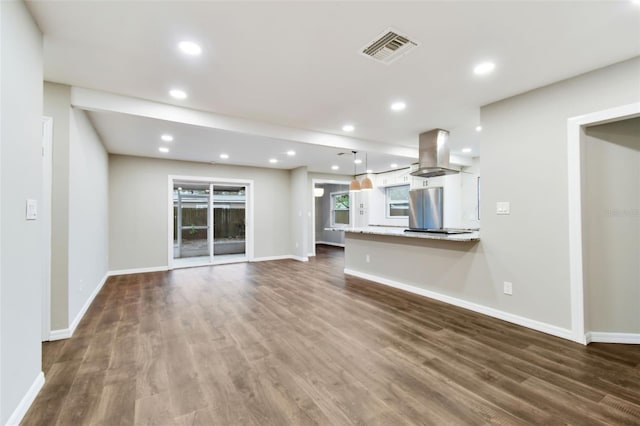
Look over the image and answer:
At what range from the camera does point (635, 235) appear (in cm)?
268

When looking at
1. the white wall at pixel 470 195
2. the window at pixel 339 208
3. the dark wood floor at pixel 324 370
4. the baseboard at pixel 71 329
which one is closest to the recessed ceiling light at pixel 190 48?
the dark wood floor at pixel 324 370

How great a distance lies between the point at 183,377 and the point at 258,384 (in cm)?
59

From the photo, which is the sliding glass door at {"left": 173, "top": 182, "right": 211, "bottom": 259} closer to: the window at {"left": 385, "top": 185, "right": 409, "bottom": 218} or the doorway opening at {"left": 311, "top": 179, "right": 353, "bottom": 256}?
the doorway opening at {"left": 311, "top": 179, "right": 353, "bottom": 256}

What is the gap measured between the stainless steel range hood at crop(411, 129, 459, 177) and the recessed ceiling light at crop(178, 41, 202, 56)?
3.53 meters

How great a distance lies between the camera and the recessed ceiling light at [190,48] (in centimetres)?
230

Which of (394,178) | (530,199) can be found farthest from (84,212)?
(394,178)

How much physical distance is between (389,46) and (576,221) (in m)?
2.40

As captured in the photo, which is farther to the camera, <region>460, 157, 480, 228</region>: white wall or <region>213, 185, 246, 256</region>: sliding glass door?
<region>213, 185, 246, 256</region>: sliding glass door

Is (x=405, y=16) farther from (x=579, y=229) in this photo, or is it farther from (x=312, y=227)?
(x=312, y=227)

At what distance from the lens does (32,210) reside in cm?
192

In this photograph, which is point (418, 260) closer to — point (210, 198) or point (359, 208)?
point (359, 208)

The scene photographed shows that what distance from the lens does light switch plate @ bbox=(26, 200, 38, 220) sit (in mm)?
1869

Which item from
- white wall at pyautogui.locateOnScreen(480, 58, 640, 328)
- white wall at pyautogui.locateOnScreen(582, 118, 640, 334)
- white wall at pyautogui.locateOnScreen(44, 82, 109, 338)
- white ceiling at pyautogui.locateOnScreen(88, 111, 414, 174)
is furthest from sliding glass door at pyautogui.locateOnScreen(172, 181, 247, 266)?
white wall at pyautogui.locateOnScreen(582, 118, 640, 334)

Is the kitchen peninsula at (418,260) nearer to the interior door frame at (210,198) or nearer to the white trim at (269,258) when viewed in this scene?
the white trim at (269,258)
